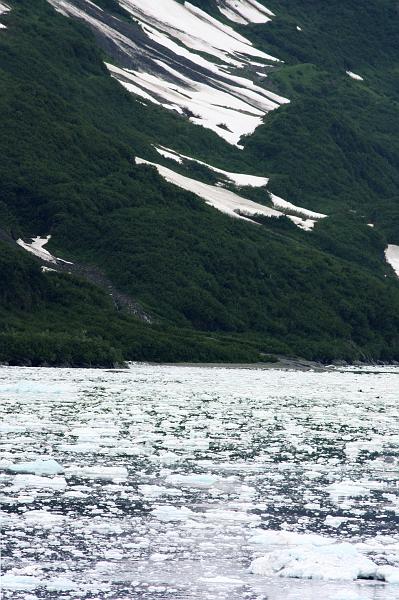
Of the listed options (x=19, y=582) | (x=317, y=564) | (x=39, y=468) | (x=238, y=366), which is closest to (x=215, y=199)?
(x=238, y=366)

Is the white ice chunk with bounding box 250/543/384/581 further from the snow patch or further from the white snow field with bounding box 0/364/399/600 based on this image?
the snow patch

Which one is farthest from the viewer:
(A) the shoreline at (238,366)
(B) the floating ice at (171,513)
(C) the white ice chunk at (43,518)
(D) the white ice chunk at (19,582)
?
(A) the shoreline at (238,366)

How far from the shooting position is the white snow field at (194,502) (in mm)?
22688

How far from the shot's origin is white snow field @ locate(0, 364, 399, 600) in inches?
893

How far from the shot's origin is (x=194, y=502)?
30.0m

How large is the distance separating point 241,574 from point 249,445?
1868 centimetres

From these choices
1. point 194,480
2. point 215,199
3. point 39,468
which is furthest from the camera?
point 215,199

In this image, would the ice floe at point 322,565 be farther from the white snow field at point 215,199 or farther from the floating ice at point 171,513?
the white snow field at point 215,199

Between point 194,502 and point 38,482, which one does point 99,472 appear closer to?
point 38,482

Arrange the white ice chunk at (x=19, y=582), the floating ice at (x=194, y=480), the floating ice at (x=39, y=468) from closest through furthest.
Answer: the white ice chunk at (x=19, y=582), the floating ice at (x=194, y=480), the floating ice at (x=39, y=468)

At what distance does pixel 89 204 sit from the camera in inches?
6727

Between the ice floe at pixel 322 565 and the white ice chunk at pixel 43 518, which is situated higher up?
the ice floe at pixel 322 565

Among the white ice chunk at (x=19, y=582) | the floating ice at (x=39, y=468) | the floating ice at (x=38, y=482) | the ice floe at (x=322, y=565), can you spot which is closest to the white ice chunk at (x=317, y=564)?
the ice floe at (x=322, y=565)

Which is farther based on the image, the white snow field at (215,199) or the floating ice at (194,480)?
the white snow field at (215,199)
